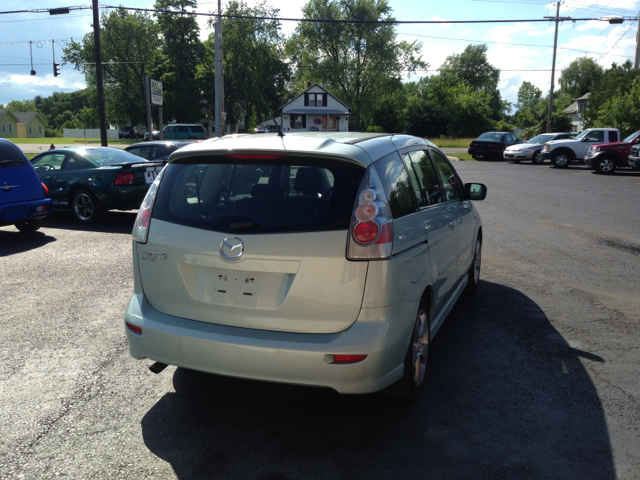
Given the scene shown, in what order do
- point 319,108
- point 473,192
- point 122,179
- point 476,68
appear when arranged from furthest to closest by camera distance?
1. point 476,68
2. point 319,108
3. point 122,179
4. point 473,192

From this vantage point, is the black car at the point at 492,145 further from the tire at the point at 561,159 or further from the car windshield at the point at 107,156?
the car windshield at the point at 107,156

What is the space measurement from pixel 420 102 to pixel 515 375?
82560mm

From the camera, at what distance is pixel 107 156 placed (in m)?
11.4

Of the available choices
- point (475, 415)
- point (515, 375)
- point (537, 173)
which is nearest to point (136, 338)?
point (475, 415)

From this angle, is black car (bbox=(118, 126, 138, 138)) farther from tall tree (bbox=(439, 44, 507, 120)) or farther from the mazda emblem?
the mazda emblem

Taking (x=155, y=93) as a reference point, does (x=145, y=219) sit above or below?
below

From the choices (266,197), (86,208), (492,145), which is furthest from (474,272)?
(492,145)

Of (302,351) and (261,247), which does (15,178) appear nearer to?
(261,247)

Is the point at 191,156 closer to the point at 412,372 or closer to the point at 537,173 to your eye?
the point at 412,372

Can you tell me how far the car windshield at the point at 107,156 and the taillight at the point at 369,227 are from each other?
9.23m

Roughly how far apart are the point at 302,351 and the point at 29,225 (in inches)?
335

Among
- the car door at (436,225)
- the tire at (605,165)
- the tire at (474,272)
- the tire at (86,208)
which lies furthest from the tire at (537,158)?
the car door at (436,225)

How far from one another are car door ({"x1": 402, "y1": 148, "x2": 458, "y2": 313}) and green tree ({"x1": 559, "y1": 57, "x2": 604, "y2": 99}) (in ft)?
373

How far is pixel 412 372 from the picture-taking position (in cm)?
344
